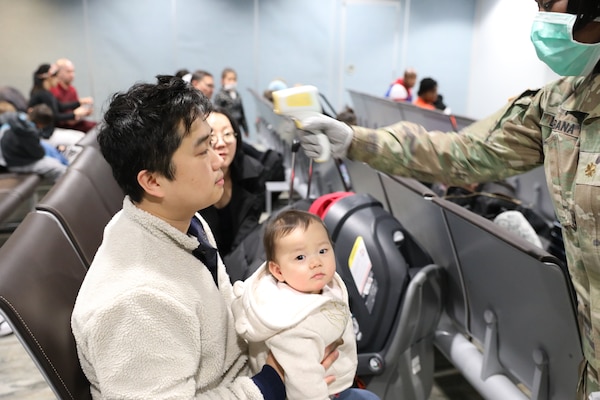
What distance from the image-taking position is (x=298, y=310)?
1.20 m

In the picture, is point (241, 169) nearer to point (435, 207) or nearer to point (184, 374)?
point (435, 207)

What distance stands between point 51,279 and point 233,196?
1.22 meters

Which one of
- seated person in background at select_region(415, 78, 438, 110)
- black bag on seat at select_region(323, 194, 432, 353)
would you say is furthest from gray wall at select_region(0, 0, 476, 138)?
black bag on seat at select_region(323, 194, 432, 353)

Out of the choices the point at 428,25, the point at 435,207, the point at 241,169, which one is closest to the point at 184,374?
the point at 435,207

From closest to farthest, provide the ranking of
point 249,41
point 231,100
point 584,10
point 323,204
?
point 584,10
point 323,204
point 231,100
point 249,41

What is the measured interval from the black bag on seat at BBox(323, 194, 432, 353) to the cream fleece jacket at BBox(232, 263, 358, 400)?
339 millimetres

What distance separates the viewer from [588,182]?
107cm

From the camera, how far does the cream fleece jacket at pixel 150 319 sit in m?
0.84

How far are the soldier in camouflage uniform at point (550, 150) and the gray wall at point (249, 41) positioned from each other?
6.80 meters

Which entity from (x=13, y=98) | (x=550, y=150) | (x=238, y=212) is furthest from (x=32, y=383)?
(x=13, y=98)

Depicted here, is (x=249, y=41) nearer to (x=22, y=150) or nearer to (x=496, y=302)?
(x=22, y=150)


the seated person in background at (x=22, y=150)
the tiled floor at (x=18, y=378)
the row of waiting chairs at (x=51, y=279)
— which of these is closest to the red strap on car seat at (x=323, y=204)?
the row of waiting chairs at (x=51, y=279)

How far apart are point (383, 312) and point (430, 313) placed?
0.71 feet

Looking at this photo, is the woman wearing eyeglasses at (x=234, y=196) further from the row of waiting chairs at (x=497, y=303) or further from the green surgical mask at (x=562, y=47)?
the green surgical mask at (x=562, y=47)
